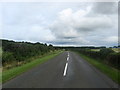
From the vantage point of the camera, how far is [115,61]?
17297 mm

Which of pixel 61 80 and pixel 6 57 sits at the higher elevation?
pixel 6 57

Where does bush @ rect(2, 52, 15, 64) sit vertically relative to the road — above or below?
above

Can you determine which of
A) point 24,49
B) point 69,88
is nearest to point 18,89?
point 69,88

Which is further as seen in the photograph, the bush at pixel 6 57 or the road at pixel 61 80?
the bush at pixel 6 57

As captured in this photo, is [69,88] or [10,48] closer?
[69,88]

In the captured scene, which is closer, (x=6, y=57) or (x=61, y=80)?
(x=61, y=80)

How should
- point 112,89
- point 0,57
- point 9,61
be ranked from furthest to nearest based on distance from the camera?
1. point 9,61
2. point 0,57
3. point 112,89

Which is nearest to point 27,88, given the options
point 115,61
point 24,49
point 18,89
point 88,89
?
point 18,89

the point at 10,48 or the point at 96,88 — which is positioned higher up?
the point at 10,48

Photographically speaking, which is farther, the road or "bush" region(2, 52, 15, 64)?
"bush" region(2, 52, 15, 64)

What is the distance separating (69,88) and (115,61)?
1110 cm

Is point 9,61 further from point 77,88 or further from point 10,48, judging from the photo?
point 77,88

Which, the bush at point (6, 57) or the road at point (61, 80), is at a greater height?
the bush at point (6, 57)

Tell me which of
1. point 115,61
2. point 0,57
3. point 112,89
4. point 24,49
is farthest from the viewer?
point 24,49
